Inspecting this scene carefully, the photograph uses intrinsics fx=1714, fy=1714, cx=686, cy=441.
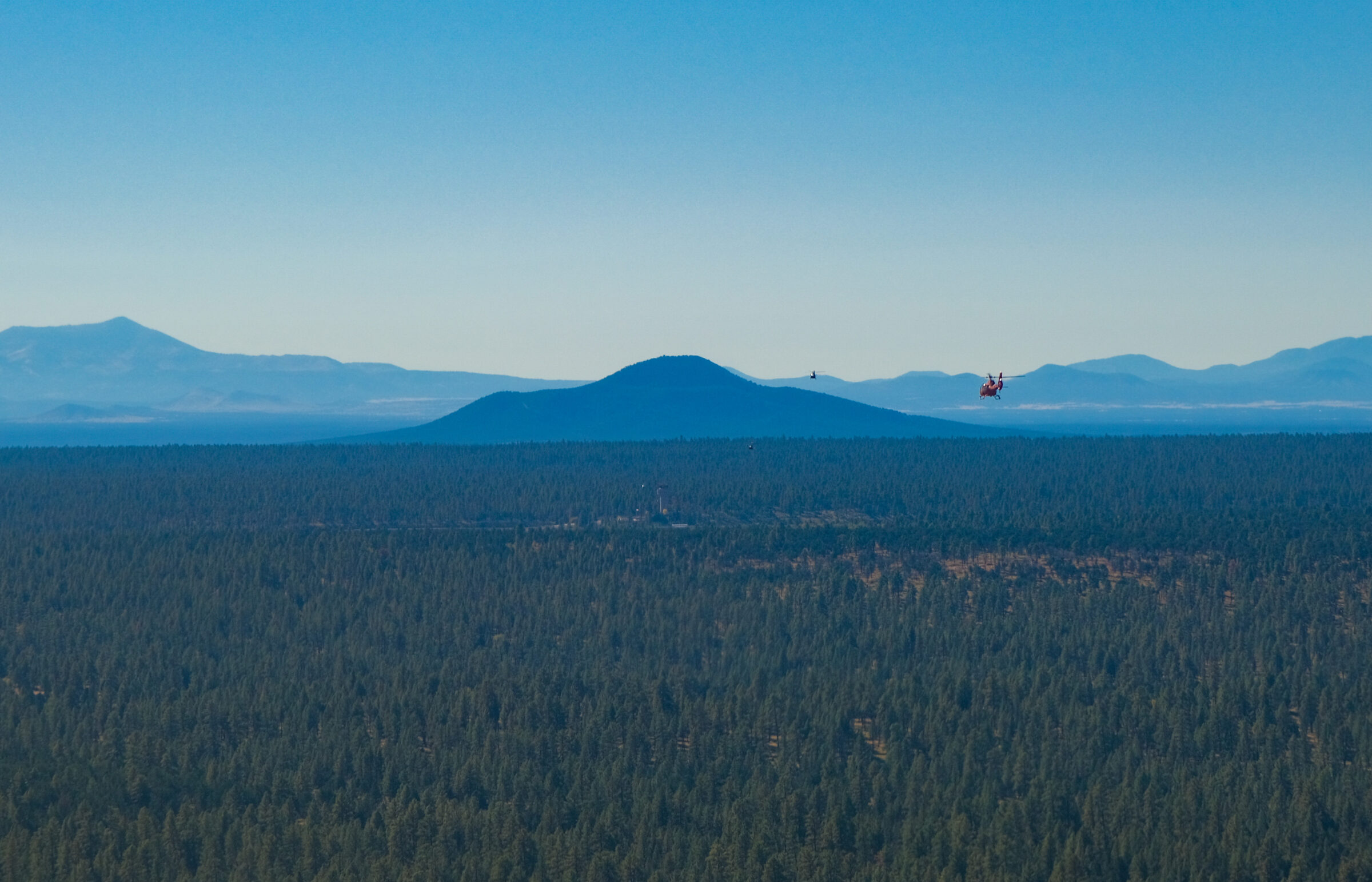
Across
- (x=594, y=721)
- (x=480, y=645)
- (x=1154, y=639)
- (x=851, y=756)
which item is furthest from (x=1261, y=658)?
(x=480, y=645)

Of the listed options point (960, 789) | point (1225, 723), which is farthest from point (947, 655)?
point (960, 789)

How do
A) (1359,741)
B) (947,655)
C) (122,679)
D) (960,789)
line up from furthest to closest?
(947,655) < (122,679) < (1359,741) < (960,789)

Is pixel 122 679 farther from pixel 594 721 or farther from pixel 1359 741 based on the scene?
pixel 1359 741

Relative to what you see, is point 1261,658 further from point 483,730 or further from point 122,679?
point 122,679

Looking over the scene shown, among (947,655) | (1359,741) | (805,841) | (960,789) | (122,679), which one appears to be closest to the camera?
(805,841)

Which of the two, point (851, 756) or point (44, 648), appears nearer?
point (851, 756)

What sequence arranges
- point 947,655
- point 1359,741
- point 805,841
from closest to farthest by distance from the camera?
point 805,841, point 1359,741, point 947,655

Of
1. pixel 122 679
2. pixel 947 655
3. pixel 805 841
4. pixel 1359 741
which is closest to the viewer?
pixel 805 841

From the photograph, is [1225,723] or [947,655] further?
[947,655]
